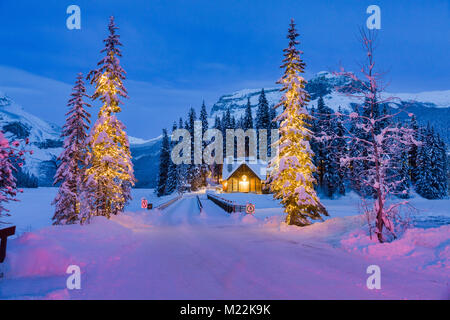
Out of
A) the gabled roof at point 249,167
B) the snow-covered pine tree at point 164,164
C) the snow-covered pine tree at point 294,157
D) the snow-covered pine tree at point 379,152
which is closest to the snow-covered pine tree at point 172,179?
the snow-covered pine tree at point 164,164

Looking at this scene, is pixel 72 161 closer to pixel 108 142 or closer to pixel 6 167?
pixel 108 142

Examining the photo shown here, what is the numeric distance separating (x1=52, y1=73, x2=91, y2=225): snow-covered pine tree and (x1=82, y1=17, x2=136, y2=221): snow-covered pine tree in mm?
5430

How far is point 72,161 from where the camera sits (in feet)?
82.6

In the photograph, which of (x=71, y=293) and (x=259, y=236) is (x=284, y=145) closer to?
(x=259, y=236)

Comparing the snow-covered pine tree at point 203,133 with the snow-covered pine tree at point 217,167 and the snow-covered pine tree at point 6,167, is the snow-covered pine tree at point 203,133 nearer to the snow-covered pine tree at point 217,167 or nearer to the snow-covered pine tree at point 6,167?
the snow-covered pine tree at point 217,167

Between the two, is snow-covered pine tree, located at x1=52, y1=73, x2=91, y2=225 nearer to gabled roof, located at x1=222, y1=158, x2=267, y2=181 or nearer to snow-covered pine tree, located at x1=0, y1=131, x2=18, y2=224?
snow-covered pine tree, located at x1=0, y1=131, x2=18, y2=224

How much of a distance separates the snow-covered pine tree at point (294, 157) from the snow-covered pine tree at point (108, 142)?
34.1ft

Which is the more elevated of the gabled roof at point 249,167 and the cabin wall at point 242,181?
the gabled roof at point 249,167

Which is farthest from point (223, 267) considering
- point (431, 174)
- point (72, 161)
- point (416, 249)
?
point (431, 174)

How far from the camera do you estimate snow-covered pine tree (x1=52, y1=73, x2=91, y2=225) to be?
24.8 meters

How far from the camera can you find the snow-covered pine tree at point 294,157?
17.5 metres
